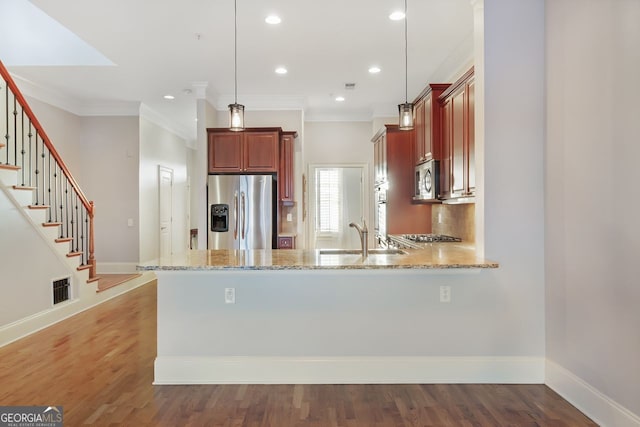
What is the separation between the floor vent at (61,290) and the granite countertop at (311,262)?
2.47 m

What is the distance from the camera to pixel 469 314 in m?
2.81

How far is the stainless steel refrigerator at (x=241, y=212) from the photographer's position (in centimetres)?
550

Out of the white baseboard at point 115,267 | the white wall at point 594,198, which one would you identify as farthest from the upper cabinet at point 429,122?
the white baseboard at point 115,267

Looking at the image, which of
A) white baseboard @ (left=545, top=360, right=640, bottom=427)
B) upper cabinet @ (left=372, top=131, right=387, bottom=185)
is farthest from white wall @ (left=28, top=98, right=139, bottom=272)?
white baseboard @ (left=545, top=360, right=640, bottom=427)

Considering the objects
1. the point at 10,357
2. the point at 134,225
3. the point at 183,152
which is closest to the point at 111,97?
the point at 134,225

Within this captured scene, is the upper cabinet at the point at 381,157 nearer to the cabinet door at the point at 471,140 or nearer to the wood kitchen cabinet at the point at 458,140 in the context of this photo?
the wood kitchen cabinet at the point at 458,140

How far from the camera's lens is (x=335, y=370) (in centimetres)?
281

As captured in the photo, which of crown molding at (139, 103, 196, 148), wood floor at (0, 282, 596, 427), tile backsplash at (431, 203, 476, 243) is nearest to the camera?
wood floor at (0, 282, 596, 427)

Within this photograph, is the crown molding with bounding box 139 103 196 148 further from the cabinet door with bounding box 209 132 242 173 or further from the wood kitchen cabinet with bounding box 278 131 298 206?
the wood kitchen cabinet with bounding box 278 131 298 206

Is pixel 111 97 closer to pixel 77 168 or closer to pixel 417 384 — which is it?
pixel 77 168

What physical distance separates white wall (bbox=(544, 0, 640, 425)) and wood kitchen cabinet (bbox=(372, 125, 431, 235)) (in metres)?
2.52

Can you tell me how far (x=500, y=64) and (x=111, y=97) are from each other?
584 cm

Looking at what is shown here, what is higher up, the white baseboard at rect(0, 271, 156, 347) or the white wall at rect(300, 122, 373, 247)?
the white wall at rect(300, 122, 373, 247)

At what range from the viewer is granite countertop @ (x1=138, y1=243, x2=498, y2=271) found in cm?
251
